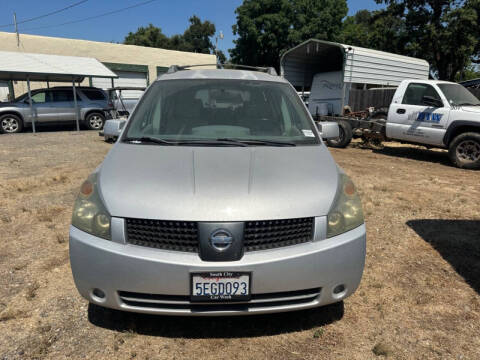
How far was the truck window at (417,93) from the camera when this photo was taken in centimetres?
786

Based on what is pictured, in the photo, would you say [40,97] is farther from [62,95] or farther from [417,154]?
[417,154]

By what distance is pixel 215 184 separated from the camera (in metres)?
2.08

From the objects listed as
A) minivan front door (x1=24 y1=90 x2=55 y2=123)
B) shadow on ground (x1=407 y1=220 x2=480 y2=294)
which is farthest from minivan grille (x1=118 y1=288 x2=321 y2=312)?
minivan front door (x1=24 y1=90 x2=55 y2=123)

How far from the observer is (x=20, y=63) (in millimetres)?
12477

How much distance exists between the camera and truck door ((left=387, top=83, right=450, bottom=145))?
25.0 ft

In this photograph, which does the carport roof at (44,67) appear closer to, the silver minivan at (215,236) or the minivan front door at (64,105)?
the minivan front door at (64,105)

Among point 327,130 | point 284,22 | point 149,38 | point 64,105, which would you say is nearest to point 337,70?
point 64,105

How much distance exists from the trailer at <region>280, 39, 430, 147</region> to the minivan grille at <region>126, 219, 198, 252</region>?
826 centimetres

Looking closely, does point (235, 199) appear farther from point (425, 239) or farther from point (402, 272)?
point (425, 239)

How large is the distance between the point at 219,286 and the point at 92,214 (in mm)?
862

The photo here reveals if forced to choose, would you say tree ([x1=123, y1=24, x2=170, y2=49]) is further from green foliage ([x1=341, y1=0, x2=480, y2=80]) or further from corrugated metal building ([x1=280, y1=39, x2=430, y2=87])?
corrugated metal building ([x1=280, y1=39, x2=430, y2=87])

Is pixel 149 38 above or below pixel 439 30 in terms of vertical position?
above

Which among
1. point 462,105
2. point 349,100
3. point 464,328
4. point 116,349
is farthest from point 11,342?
point 349,100

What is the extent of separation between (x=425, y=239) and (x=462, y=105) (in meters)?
5.10
